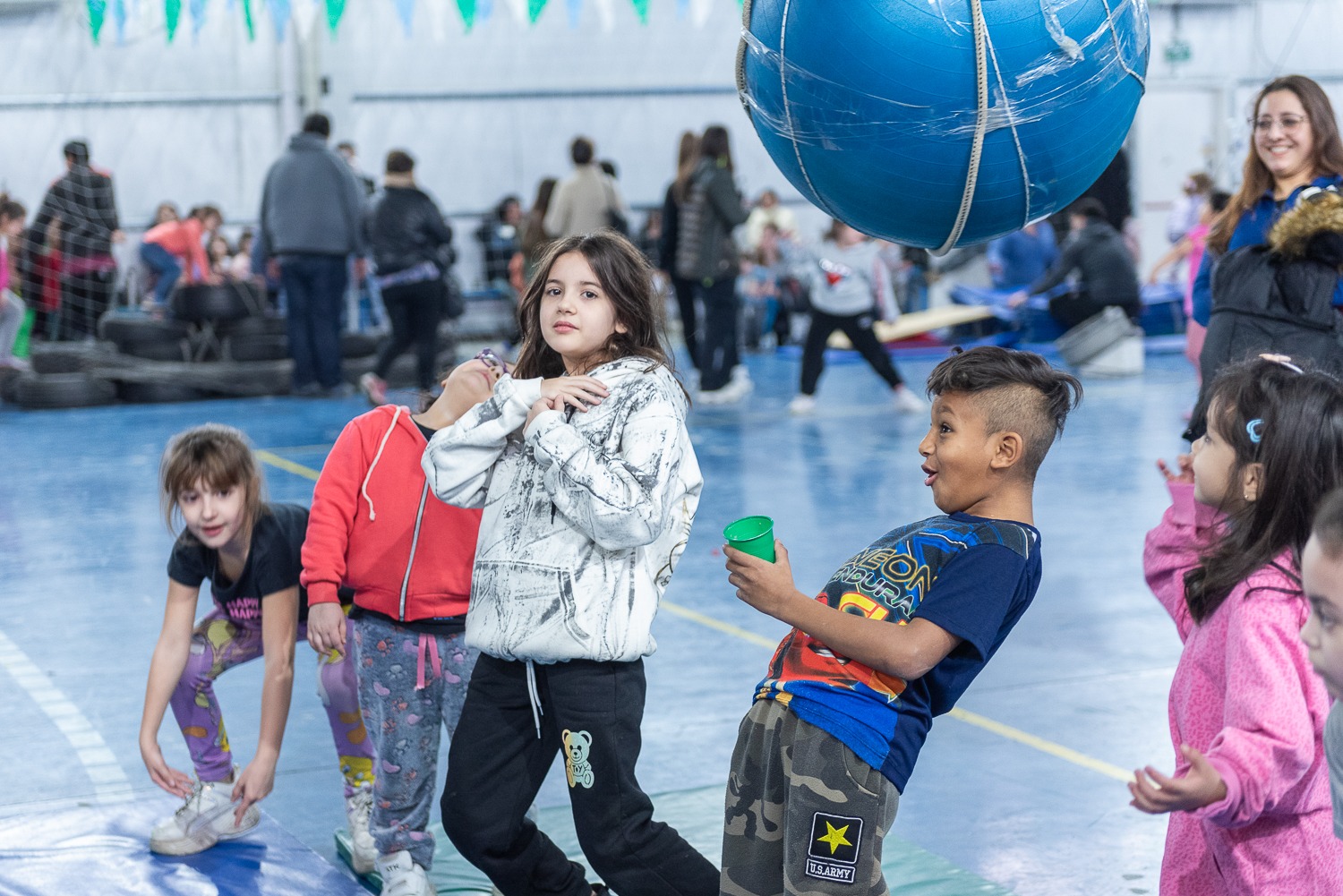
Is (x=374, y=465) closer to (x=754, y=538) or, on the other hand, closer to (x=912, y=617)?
(x=754, y=538)

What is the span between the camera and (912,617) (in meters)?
2.10

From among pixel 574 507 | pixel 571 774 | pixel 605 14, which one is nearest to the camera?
pixel 574 507

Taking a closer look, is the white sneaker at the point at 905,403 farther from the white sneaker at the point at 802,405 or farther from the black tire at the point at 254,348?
the black tire at the point at 254,348

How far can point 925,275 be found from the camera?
1700 cm

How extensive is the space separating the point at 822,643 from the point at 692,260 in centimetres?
782

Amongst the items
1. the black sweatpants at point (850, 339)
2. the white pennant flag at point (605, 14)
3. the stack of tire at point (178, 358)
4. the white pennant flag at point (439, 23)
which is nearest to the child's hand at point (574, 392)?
the black sweatpants at point (850, 339)

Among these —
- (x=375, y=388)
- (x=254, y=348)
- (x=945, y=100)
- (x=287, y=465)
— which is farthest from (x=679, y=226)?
(x=945, y=100)

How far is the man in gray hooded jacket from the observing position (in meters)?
10.0

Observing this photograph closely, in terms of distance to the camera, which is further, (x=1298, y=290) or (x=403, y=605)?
Answer: (x=1298, y=290)

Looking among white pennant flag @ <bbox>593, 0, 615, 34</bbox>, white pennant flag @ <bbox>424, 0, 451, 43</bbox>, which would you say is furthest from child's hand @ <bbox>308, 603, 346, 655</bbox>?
white pennant flag @ <bbox>593, 0, 615, 34</bbox>

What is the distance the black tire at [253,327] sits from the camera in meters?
11.3

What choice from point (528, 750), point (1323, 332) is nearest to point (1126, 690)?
point (1323, 332)

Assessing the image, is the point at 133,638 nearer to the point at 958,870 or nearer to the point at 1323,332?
the point at 958,870

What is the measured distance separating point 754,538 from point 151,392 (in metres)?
9.68
